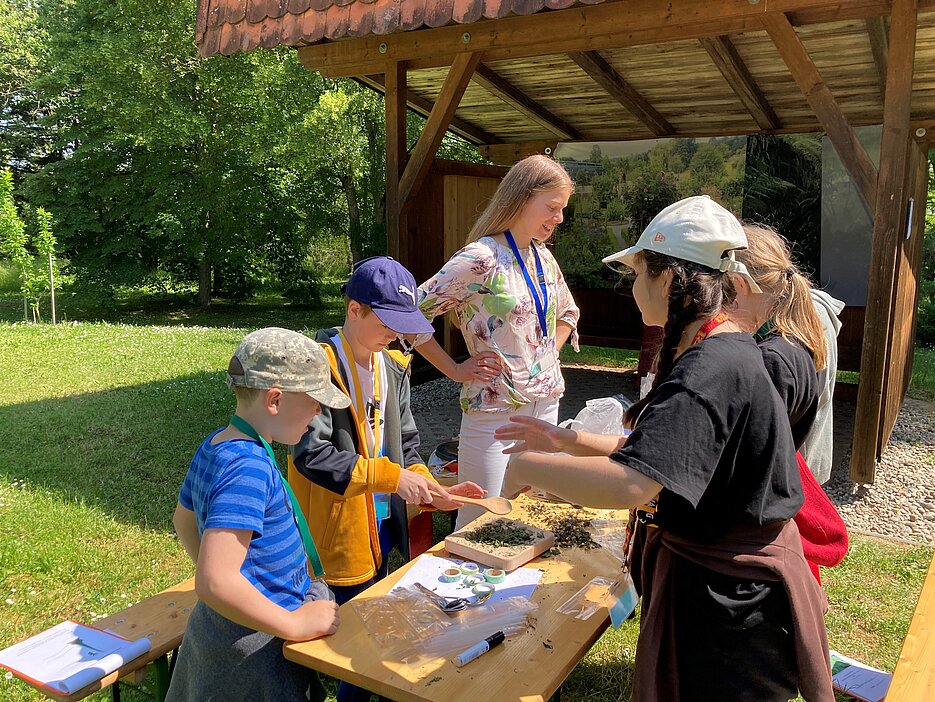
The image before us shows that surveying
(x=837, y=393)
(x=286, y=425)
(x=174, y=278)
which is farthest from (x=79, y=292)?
(x=286, y=425)

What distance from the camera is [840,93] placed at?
7.00 meters

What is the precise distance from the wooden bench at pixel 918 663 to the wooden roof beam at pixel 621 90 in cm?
534

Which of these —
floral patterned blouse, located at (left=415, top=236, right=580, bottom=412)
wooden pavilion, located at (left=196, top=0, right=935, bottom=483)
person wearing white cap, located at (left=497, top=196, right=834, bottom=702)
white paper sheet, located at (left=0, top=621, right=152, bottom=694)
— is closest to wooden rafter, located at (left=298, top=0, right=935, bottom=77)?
wooden pavilion, located at (left=196, top=0, right=935, bottom=483)

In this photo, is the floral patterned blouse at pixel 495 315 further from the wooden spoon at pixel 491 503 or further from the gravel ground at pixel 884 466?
the gravel ground at pixel 884 466

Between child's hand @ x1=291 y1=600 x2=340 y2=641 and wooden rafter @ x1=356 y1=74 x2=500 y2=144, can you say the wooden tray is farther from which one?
wooden rafter @ x1=356 y1=74 x2=500 y2=144

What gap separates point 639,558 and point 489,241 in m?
1.53

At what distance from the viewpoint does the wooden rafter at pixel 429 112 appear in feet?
23.6

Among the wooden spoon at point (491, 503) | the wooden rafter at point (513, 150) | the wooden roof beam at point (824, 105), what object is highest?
the wooden rafter at point (513, 150)

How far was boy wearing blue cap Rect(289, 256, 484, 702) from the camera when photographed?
220 cm

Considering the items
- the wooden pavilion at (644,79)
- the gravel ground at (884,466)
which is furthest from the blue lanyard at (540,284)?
the gravel ground at (884,466)

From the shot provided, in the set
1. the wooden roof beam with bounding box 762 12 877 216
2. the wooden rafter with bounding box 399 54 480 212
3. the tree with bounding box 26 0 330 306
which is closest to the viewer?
the wooden roof beam with bounding box 762 12 877 216

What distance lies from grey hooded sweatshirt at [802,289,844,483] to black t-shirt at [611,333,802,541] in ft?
4.52

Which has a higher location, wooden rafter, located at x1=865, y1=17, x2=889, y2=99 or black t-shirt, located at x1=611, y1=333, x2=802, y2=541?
wooden rafter, located at x1=865, y1=17, x2=889, y2=99

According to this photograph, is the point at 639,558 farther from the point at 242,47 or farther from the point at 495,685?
the point at 242,47
